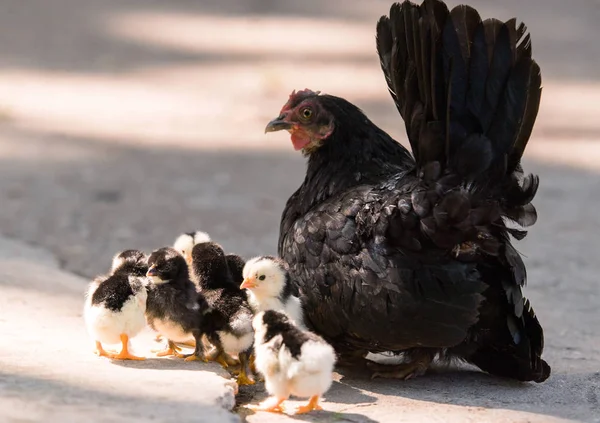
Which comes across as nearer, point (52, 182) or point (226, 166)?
point (52, 182)

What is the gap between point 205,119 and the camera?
10.3 m

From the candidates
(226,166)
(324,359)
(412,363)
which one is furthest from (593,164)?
(324,359)

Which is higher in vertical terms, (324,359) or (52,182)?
(52,182)

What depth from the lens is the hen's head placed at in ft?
17.3

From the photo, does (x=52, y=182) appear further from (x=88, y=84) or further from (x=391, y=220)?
(x=391, y=220)

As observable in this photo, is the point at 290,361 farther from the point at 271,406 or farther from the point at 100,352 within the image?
the point at 100,352

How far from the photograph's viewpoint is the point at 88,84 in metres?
11.3

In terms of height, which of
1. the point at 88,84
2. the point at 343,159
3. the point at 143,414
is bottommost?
the point at 143,414

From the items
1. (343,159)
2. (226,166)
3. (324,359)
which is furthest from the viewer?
(226,166)

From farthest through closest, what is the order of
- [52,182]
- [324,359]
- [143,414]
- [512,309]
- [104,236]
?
[52,182] → [104,236] → [512,309] → [324,359] → [143,414]

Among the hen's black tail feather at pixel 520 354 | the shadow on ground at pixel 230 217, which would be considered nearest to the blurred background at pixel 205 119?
the shadow on ground at pixel 230 217

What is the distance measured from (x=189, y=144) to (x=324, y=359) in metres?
5.64

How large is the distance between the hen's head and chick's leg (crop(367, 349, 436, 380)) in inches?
44.6

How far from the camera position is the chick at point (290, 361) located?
4109 millimetres
